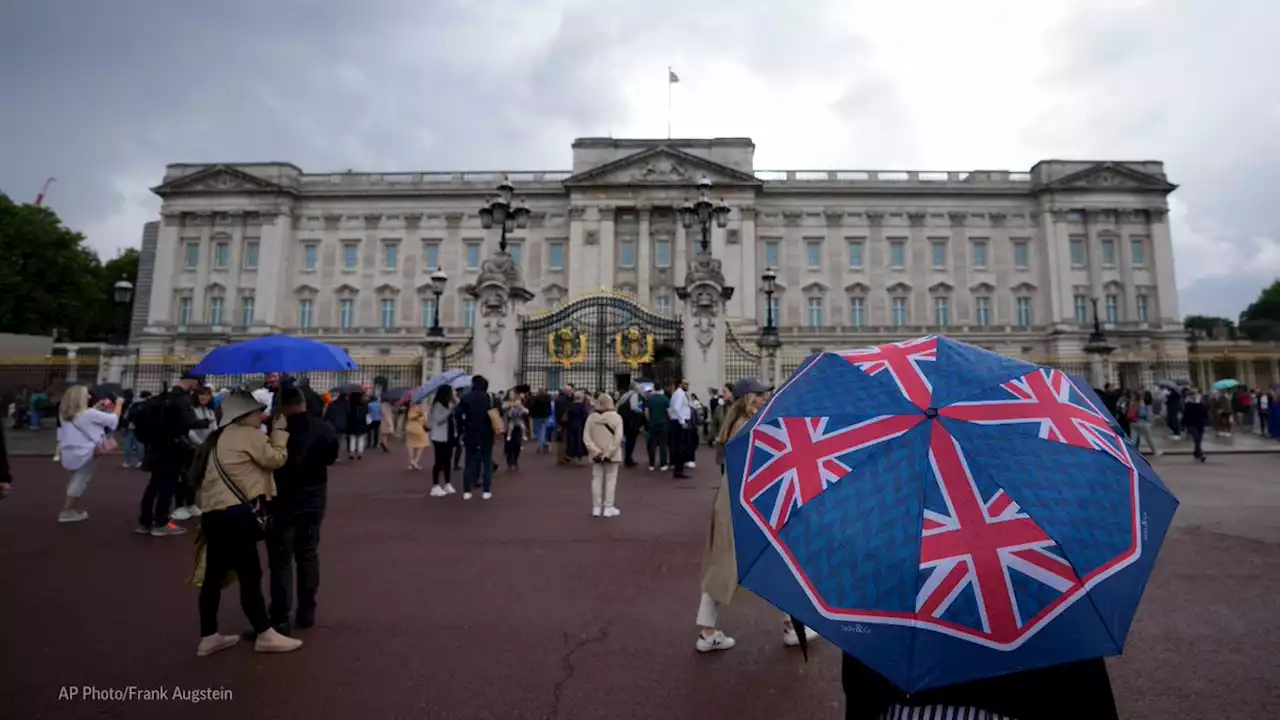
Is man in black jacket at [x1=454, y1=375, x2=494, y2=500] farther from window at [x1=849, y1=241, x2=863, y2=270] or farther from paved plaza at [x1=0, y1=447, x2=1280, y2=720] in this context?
window at [x1=849, y1=241, x2=863, y2=270]

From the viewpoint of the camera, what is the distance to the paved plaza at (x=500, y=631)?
3.41m

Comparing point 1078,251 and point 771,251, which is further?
point 771,251

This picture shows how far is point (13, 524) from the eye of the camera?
7.58 metres

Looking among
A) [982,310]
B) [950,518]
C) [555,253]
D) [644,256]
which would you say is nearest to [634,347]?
[950,518]

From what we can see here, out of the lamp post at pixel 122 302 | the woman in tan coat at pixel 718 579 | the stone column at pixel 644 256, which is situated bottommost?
the woman in tan coat at pixel 718 579

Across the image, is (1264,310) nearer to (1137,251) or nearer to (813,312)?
(1137,251)

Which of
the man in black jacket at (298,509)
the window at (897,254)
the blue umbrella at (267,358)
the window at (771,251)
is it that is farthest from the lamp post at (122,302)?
the window at (897,254)

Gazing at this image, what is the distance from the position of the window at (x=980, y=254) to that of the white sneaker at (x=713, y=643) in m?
50.3

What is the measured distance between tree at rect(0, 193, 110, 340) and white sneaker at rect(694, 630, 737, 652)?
53427mm

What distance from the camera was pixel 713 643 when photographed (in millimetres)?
4027

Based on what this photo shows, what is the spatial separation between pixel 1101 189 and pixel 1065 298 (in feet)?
28.6

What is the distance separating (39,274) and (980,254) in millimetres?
65856

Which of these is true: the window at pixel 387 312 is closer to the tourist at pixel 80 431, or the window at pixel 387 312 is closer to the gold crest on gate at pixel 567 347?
the gold crest on gate at pixel 567 347

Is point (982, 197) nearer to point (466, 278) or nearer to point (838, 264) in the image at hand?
point (838, 264)
